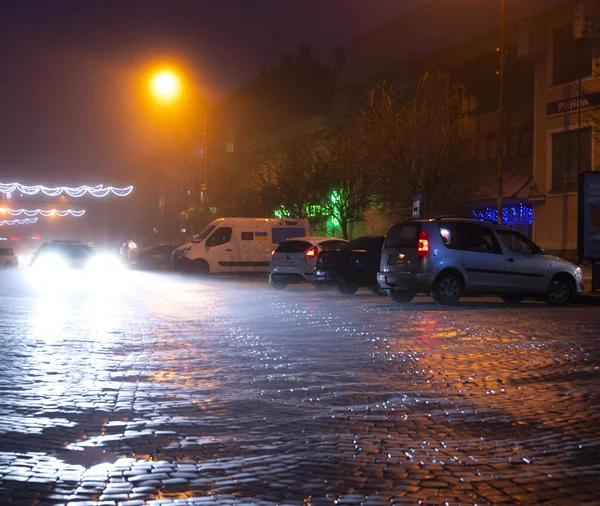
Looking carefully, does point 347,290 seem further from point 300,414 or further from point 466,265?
point 300,414

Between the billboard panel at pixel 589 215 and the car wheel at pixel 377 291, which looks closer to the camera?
the billboard panel at pixel 589 215

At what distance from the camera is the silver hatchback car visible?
1994 centimetres

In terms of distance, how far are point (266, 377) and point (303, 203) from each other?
39128 millimetres

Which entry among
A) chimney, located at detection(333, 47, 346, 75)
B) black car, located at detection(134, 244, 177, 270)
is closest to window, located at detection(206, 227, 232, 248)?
black car, located at detection(134, 244, 177, 270)

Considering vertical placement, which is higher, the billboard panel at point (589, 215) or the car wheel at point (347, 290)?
the billboard panel at point (589, 215)

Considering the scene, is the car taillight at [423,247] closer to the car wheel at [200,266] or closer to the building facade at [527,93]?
the building facade at [527,93]

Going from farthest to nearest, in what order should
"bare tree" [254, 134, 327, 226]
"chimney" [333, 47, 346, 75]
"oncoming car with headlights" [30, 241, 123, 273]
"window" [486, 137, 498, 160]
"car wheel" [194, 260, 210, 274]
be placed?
"chimney" [333, 47, 346, 75] < "bare tree" [254, 134, 327, 226] < "oncoming car with headlights" [30, 241, 123, 273] < "window" [486, 137, 498, 160] < "car wheel" [194, 260, 210, 274]

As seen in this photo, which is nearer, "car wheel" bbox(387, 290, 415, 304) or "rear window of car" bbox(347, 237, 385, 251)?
"car wheel" bbox(387, 290, 415, 304)

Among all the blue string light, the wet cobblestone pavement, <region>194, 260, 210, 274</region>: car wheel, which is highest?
the blue string light

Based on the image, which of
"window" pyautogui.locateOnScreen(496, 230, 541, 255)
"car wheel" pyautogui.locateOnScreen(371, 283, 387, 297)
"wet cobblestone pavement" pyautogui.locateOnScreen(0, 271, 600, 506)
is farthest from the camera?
"car wheel" pyautogui.locateOnScreen(371, 283, 387, 297)

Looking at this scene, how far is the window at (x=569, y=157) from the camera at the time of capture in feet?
113

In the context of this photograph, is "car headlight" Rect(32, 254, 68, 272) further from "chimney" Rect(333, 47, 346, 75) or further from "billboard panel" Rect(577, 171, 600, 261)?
"chimney" Rect(333, 47, 346, 75)

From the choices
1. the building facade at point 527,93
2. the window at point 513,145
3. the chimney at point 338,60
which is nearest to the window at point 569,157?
the building facade at point 527,93

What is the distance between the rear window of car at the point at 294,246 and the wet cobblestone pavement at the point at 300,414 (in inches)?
470
